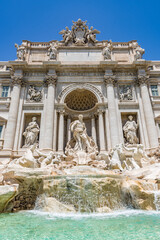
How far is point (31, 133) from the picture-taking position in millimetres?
15734

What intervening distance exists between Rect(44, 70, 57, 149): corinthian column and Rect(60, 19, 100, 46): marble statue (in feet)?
20.9

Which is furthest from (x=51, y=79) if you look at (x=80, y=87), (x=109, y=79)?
(x=109, y=79)

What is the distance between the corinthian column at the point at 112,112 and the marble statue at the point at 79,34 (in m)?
6.86

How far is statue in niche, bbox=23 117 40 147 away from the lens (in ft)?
51.1

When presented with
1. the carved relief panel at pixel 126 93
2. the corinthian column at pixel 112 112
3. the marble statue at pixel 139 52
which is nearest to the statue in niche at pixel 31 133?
the corinthian column at pixel 112 112

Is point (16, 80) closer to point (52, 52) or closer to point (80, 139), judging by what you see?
point (52, 52)

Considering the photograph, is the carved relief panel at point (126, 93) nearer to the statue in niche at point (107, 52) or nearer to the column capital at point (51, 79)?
the statue in niche at point (107, 52)

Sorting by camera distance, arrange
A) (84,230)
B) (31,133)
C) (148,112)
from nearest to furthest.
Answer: (84,230) < (31,133) < (148,112)

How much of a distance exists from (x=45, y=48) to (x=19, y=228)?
20.6 meters

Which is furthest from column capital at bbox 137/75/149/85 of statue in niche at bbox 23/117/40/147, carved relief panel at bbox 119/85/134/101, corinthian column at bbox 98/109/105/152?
statue in niche at bbox 23/117/40/147

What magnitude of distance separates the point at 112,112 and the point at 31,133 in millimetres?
8461

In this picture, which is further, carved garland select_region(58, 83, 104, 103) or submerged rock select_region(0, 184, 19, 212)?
carved garland select_region(58, 83, 104, 103)

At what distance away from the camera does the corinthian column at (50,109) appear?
49.0ft

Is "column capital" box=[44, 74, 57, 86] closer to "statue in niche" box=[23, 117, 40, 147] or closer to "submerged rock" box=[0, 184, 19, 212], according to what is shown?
"statue in niche" box=[23, 117, 40, 147]
